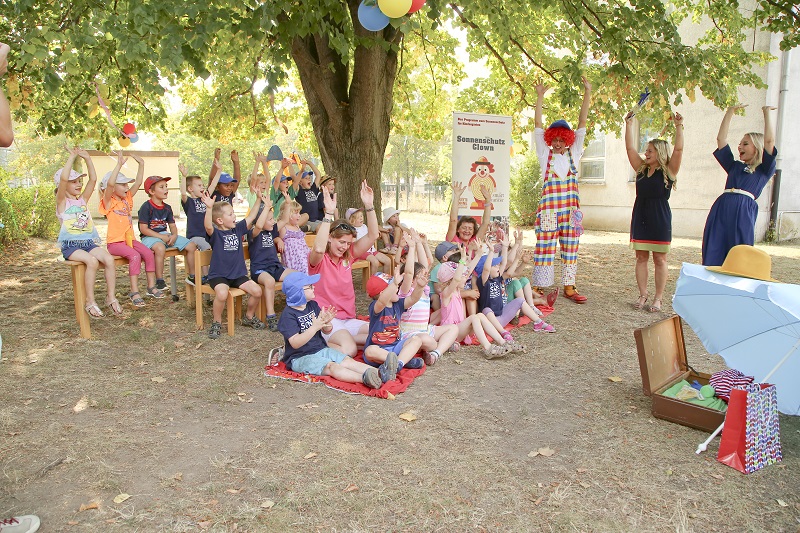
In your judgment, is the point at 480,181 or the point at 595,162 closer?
the point at 480,181

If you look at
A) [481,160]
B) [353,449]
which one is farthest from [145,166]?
[353,449]

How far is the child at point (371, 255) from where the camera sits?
6.92 metres

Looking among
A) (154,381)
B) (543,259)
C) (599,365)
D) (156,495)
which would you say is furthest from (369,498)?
(543,259)

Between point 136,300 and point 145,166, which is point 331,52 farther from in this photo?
point 145,166

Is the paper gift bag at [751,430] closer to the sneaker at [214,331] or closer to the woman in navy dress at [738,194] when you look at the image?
the woman in navy dress at [738,194]

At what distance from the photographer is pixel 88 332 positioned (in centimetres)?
562

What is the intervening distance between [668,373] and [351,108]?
4.93 m

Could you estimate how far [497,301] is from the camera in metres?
5.86

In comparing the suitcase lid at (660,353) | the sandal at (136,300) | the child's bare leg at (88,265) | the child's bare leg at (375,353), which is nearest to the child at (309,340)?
the child's bare leg at (375,353)

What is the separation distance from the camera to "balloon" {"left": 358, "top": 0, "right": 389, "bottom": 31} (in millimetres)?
5180

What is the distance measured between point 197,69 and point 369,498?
12.9 feet

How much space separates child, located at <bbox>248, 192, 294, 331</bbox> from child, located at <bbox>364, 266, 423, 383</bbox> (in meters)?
1.51

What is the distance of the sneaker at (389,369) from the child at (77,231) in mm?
A: 3249

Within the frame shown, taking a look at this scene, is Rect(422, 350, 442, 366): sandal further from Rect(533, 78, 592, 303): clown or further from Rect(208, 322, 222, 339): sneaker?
Rect(533, 78, 592, 303): clown
